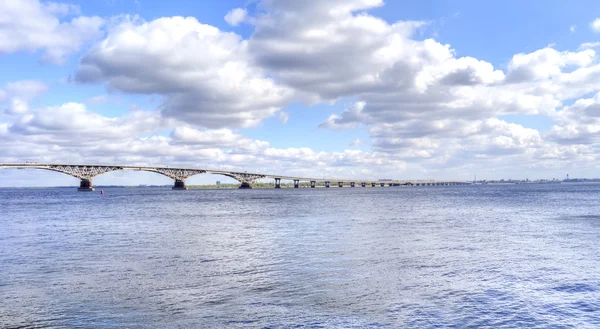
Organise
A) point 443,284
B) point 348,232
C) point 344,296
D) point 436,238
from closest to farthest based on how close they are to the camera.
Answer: point 344,296 < point 443,284 < point 436,238 < point 348,232

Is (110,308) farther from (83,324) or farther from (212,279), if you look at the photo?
(212,279)

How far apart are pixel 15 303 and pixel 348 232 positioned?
3041 cm

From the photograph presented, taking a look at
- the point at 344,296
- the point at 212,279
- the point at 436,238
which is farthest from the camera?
the point at 436,238

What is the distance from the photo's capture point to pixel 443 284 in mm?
→ 21781

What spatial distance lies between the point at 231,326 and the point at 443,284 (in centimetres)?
1109

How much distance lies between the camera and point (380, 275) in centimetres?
2408

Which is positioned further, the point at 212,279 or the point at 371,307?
the point at 212,279

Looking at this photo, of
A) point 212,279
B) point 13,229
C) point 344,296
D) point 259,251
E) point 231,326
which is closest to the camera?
point 231,326

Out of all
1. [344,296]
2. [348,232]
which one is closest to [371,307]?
[344,296]

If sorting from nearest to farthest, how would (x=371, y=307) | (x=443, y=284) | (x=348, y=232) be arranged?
(x=371, y=307) → (x=443, y=284) → (x=348, y=232)

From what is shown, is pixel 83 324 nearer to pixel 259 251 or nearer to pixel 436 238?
pixel 259 251

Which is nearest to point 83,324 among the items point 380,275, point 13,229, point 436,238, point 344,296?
point 344,296

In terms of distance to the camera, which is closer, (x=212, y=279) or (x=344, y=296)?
(x=344, y=296)

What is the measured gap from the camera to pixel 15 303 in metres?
18.7
